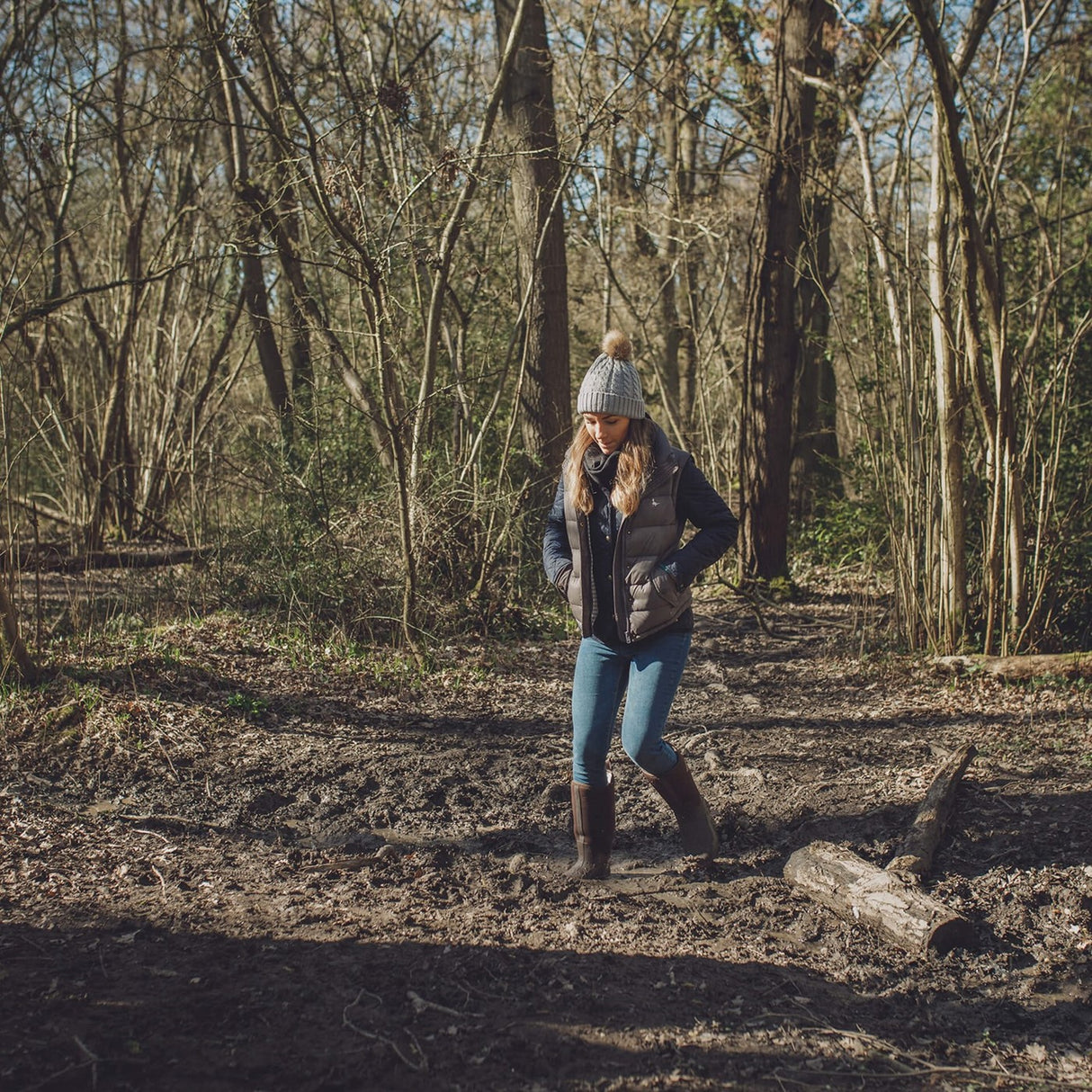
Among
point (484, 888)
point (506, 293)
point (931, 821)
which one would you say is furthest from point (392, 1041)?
point (506, 293)

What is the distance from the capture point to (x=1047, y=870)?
14.3 feet

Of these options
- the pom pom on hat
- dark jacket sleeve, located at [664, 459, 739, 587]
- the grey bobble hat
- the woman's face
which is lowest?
dark jacket sleeve, located at [664, 459, 739, 587]

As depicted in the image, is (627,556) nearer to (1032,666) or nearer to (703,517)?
(703,517)

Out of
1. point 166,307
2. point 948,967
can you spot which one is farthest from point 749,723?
point 166,307

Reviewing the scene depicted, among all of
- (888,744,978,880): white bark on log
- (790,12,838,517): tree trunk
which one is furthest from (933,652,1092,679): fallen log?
(790,12,838,517): tree trunk

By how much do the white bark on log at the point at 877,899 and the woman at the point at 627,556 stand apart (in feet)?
2.41

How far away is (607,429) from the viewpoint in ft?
13.5

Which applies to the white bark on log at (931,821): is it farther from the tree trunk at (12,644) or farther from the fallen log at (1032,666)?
the tree trunk at (12,644)

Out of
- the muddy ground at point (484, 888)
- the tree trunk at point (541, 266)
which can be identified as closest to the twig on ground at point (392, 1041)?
the muddy ground at point (484, 888)

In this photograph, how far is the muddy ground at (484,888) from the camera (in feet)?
10.3

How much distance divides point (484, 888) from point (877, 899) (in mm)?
1519

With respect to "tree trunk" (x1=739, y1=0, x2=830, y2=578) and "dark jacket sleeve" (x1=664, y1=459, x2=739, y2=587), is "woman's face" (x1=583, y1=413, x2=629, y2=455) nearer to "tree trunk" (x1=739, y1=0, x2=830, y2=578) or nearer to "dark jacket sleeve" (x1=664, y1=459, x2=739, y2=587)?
"dark jacket sleeve" (x1=664, y1=459, x2=739, y2=587)

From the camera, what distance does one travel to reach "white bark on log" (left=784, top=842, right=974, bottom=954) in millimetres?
3893

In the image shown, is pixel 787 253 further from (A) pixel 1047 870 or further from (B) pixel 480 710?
(A) pixel 1047 870
